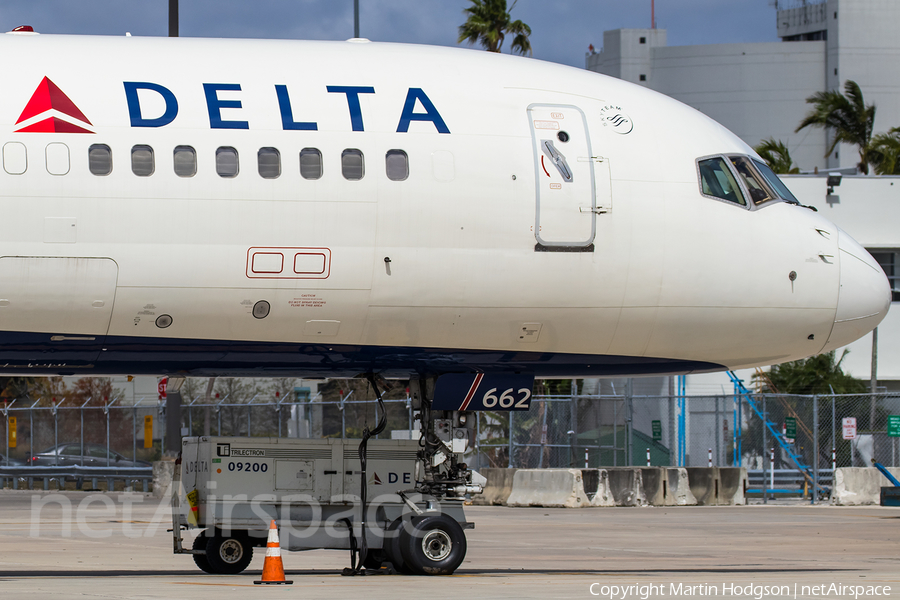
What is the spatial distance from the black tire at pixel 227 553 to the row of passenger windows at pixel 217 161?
426 cm

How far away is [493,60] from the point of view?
12797 millimetres

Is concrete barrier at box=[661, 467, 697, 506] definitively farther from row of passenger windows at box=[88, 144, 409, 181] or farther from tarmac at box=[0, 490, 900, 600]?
row of passenger windows at box=[88, 144, 409, 181]

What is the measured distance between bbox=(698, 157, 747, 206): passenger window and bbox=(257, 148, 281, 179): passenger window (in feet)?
14.6

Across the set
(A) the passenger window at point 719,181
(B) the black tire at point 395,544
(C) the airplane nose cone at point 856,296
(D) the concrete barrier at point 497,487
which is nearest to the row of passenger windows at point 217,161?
(A) the passenger window at point 719,181

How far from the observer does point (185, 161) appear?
11.3m

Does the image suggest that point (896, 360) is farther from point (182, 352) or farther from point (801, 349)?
point (182, 352)

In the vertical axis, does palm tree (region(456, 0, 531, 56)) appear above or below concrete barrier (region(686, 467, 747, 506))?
above

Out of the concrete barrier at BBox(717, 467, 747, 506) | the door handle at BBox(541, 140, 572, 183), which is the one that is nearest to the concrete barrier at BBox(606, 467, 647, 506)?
the concrete barrier at BBox(717, 467, 747, 506)

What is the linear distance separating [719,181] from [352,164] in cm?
398

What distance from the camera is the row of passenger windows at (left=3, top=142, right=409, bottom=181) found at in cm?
1097

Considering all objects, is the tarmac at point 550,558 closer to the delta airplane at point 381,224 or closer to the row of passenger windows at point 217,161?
the delta airplane at point 381,224

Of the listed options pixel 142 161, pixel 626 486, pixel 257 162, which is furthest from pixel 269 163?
pixel 626 486

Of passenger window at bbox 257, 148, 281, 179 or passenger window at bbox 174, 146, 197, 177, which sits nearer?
passenger window at bbox 174, 146, 197, 177

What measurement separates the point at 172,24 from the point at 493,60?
615 centimetres
